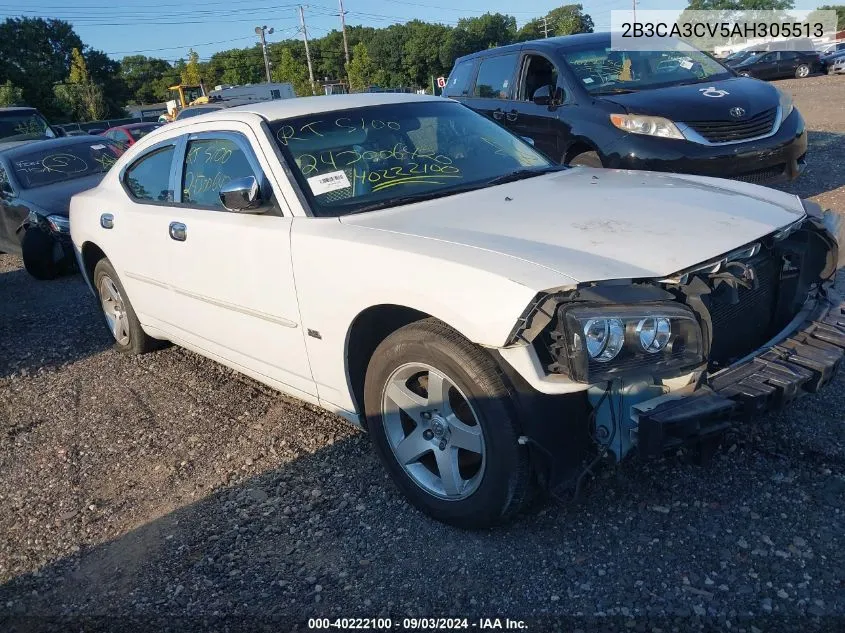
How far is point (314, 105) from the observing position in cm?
390

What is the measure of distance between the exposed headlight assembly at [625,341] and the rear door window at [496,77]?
589cm

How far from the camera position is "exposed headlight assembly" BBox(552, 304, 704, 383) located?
227cm

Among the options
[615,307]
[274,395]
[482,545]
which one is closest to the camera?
[615,307]

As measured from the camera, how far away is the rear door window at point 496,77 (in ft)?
25.5

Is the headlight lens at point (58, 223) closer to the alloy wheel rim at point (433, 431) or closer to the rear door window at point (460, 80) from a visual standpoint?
the rear door window at point (460, 80)

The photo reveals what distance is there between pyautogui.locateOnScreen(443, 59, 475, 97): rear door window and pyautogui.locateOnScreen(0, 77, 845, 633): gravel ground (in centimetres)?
550

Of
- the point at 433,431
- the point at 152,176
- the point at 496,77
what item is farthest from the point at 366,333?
the point at 496,77

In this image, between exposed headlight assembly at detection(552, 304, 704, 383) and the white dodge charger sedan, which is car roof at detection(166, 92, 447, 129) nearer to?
the white dodge charger sedan

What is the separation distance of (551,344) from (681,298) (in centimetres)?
50

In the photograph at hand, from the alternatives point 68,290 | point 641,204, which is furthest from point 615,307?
point 68,290

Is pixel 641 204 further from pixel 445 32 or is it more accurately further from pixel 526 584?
pixel 445 32

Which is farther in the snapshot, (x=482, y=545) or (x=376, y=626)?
(x=482, y=545)

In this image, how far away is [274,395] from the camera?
4410 millimetres

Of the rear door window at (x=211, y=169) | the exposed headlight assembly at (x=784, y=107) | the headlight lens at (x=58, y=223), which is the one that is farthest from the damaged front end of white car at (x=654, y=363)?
the headlight lens at (x=58, y=223)
